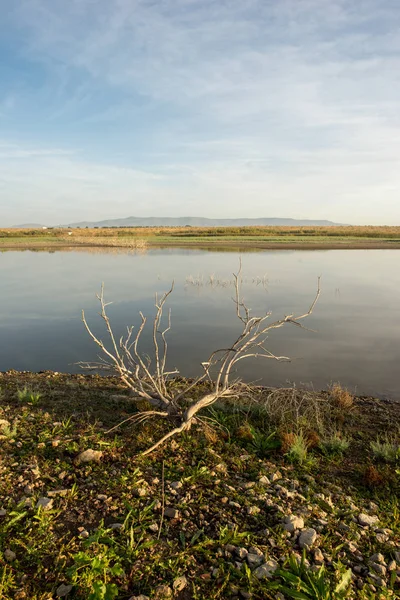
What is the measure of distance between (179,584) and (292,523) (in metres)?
1.29

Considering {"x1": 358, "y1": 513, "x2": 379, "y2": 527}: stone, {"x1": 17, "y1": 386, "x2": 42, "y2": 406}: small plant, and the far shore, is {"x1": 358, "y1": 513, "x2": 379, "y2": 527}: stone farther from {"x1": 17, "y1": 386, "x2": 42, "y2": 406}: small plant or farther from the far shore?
the far shore

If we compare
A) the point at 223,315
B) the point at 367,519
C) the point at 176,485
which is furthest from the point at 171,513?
the point at 223,315

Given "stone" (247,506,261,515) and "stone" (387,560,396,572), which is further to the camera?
"stone" (247,506,261,515)

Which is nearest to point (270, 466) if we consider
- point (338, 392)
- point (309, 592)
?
point (309, 592)

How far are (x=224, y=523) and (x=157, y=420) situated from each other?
2.35 meters

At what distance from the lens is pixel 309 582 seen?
3213mm

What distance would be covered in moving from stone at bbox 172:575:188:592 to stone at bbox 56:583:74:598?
2.75 feet

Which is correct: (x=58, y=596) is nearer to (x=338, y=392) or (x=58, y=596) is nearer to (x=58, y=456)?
(x=58, y=456)

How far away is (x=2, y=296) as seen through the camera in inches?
837

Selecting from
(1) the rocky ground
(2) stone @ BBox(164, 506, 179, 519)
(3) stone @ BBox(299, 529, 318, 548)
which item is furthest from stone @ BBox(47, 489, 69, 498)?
(3) stone @ BBox(299, 529, 318, 548)

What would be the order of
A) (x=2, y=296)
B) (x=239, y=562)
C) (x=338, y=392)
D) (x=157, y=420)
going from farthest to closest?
(x=2, y=296) < (x=338, y=392) < (x=157, y=420) < (x=239, y=562)

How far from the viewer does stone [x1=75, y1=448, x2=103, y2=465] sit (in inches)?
192

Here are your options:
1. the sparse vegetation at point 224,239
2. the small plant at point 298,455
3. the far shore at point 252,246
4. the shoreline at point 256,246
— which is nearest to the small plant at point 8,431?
the small plant at point 298,455

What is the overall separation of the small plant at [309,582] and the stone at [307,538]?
0.24 meters
